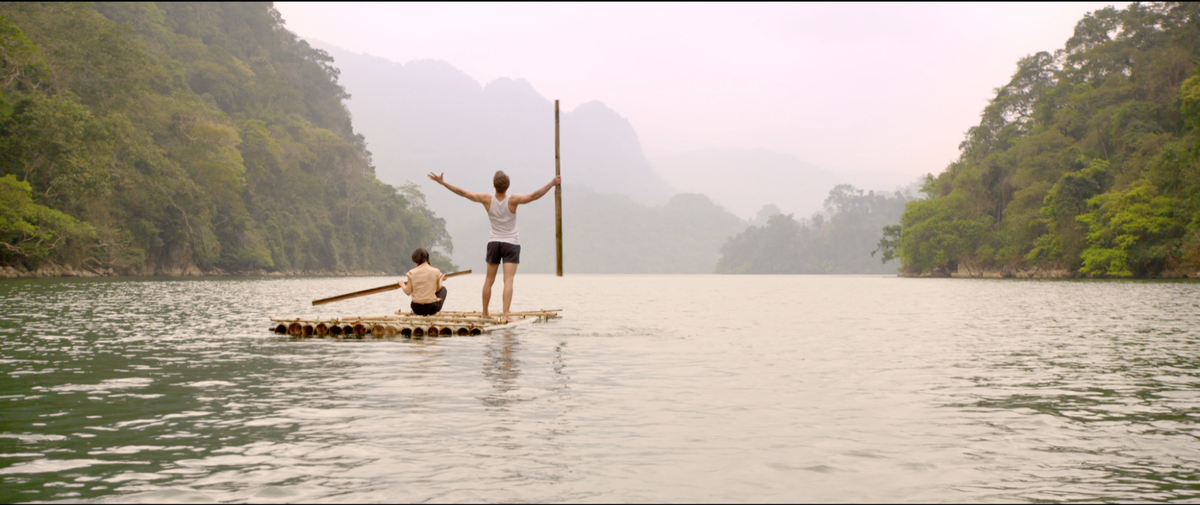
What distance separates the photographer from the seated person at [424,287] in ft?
61.3

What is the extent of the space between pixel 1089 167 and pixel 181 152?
72.5m

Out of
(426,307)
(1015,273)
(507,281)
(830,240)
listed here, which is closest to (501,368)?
(507,281)

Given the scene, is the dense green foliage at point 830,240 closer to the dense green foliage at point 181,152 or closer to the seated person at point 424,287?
the dense green foliage at point 181,152

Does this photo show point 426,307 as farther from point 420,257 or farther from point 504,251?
point 504,251

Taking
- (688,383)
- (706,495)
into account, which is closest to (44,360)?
(688,383)

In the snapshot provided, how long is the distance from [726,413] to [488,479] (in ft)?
10.0

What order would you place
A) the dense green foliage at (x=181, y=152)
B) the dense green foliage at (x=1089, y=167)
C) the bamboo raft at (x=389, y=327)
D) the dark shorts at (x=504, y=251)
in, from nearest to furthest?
the bamboo raft at (x=389, y=327) < the dark shorts at (x=504, y=251) < the dense green foliage at (x=181, y=152) < the dense green foliage at (x=1089, y=167)

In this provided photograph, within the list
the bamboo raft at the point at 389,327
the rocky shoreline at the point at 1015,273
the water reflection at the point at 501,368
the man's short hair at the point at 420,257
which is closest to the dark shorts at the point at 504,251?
the bamboo raft at the point at 389,327

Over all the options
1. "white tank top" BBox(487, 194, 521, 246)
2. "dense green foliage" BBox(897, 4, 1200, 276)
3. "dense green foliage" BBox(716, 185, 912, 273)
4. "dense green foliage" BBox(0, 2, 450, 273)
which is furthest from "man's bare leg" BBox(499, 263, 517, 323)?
"dense green foliage" BBox(716, 185, 912, 273)

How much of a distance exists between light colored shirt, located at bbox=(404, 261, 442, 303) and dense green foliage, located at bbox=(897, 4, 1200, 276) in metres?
52.9

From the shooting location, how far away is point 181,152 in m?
72.4

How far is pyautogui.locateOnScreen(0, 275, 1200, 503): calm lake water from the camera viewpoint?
17.9 ft

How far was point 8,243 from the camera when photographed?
47438mm

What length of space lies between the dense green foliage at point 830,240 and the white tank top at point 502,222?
170750 millimetres
